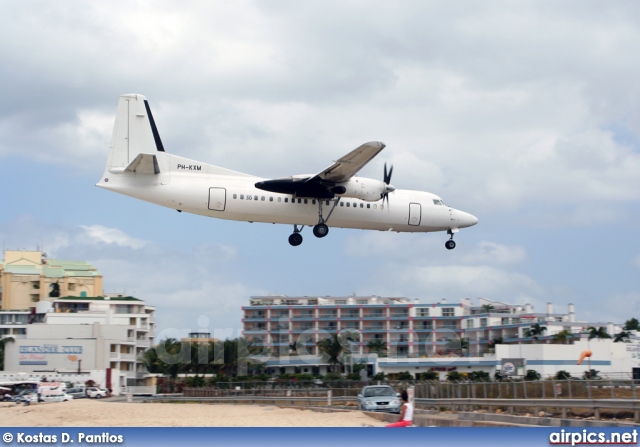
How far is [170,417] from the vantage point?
3059 cm

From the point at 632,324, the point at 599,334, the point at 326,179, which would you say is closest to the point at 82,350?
the point at 326,179

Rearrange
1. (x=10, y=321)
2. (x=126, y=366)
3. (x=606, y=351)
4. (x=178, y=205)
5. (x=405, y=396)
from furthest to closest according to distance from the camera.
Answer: (x=10, y=321) < (x=126, y=366) < (x=606, y=351) < (x=178, y=205) < (x=405, y=396)

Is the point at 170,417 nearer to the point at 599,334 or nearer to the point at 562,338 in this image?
the point at 562,338

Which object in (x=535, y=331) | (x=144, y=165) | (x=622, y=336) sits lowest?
(x=622, y=336)

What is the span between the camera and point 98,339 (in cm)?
6925

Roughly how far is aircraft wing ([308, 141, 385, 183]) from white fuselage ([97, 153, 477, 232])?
1287 millimetres

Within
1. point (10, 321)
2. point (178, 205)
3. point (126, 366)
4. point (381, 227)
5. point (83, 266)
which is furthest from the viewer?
point (83, 266)

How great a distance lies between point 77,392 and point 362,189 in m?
27.7

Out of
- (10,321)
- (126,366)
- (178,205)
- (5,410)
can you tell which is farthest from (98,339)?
(178,205)

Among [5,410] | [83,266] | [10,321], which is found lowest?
[5,410]

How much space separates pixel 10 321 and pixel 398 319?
4266 centimetres

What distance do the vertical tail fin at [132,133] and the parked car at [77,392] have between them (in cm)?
2390

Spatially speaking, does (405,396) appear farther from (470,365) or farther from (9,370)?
(9,370)

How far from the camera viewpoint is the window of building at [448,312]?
9888 centimetres
